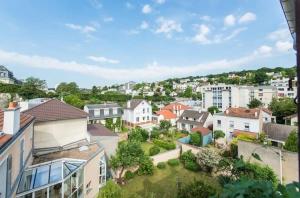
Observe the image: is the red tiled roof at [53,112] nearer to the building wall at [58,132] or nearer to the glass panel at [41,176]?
the building wall at [58,132]

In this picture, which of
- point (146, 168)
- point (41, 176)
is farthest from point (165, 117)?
point (41, 176)

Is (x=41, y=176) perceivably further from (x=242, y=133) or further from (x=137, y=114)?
(x=137, y=114)

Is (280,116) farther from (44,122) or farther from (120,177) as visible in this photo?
(44,122)

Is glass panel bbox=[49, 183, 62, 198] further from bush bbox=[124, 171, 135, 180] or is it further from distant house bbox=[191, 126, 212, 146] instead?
distant house bbox=[191, 126, 212, 146]

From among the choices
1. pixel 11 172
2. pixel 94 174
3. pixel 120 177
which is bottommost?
pixel 120 177

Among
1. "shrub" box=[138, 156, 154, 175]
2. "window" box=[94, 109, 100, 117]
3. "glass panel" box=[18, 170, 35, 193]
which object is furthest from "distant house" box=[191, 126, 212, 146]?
"glass panel" box=[18, 170, 35, 193]

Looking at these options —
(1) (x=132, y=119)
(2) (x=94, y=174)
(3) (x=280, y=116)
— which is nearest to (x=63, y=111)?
(2) (x=94, y=174)
